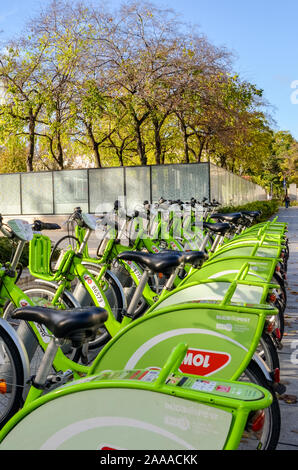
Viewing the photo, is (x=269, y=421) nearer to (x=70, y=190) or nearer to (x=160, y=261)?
(x=160, y=261)

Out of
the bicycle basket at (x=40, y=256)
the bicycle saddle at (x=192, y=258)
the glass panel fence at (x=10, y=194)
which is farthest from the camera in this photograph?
the glass panel fence at (x=10, y=194)

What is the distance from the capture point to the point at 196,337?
234cm

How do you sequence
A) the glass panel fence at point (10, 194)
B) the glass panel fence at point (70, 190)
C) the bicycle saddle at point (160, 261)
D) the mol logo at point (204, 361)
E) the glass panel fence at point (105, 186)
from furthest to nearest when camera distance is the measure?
1. the glass panel fence at point (10, 194)
2. the glass panel fence at point (70, 190)
3. the glass panel fence at point (105, 186)
4. the bicycle saddle at point (160, 261)
5. the mol logo at point (204, 361)

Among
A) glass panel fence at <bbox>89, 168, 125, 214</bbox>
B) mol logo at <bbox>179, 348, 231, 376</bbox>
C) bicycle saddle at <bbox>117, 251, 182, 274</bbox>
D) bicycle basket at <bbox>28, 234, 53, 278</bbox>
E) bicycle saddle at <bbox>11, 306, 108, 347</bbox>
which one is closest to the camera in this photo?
bicycle saddle at <bbox>11, 306, 108, 347</bbox>

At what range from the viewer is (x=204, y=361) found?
2332mm

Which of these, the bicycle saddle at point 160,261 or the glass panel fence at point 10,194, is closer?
the bicycle saddle at point 160,261

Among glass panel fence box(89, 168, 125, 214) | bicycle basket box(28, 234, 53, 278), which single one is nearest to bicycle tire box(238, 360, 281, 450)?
bicycle basket box(28, 234, 53, 278)

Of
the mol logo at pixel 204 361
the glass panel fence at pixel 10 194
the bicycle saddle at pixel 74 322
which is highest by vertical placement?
the glass panel fence at pixel 10 194

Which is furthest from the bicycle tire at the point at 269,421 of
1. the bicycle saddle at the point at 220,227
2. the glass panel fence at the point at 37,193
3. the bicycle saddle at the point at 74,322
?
the glass panel fence at the point at 37,193

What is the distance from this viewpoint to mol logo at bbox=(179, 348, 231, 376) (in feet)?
7.41

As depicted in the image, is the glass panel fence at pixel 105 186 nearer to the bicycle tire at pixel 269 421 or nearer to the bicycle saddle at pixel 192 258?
the bicycle saddle at pixel 192 258

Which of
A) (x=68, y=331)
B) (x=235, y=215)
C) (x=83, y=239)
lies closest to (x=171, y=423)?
(x=68, y=331)

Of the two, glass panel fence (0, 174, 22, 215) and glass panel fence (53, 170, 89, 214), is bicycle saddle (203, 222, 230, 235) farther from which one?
glass panel fence (0, 174, 22, 215)

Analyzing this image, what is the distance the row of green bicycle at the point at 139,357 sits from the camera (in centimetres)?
138
